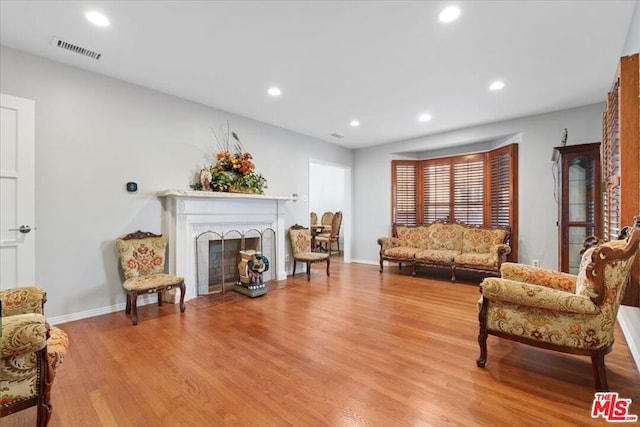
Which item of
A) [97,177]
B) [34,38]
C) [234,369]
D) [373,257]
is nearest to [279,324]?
[234,369]

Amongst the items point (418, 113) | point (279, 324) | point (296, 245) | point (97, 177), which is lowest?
point (279, 324)

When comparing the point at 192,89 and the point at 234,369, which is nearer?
the point at 234,369

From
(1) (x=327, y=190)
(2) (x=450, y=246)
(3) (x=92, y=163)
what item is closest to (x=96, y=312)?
(3) (x=92, y=163)

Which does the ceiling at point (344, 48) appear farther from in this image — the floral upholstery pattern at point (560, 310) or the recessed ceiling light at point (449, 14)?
the floral upholstery pattern at point (560, 310)

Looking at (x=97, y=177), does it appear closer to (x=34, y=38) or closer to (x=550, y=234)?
(x=34, y=38)

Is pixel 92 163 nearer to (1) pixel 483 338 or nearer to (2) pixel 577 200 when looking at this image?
(1) pixel 483 338

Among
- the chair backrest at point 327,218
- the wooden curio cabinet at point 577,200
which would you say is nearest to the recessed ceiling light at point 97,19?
the wooden curio cabinet at point 577,200

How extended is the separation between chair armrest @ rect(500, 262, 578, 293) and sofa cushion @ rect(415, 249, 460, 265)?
2.33m

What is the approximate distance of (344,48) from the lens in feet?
9.01

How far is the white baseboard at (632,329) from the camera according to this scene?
84.3 inches

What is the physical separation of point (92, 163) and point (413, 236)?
526 centimetres

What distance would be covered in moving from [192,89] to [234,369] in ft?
10.9

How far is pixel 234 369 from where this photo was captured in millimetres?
2084

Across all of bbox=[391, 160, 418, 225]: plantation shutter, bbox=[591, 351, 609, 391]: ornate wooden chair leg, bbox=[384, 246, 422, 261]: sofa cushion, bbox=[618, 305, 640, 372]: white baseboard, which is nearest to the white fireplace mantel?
bbox=[384, 246, 422, 261]: sofa cushion
